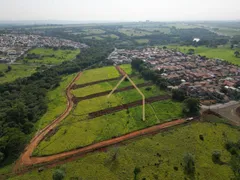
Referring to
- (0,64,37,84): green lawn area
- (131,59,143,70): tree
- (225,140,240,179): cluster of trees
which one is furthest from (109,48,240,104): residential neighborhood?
(0,64,37,84): green lawn area

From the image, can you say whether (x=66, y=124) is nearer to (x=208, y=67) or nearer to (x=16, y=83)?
(x=16, y=83)

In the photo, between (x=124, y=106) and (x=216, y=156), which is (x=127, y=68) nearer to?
(x=124, y=106)

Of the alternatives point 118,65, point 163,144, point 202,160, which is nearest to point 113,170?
point 163,144

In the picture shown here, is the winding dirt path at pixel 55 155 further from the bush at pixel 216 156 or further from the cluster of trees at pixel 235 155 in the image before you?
the bush at pixel 216 156

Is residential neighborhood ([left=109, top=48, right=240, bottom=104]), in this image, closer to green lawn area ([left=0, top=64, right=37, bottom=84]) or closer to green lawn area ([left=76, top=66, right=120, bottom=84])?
green lawn area ([left=76, top=66, right=120, bottom=84])

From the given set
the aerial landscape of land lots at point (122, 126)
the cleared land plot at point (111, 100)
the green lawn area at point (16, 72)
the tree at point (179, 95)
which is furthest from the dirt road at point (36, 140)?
the green lawn area at point (16, 72)

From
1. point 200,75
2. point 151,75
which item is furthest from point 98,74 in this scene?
point 200,75
